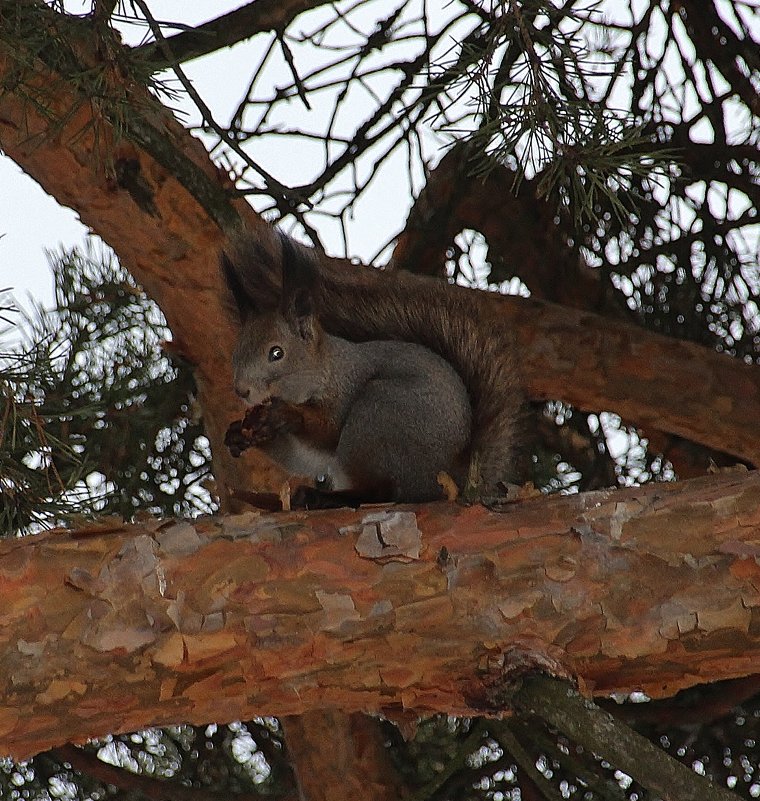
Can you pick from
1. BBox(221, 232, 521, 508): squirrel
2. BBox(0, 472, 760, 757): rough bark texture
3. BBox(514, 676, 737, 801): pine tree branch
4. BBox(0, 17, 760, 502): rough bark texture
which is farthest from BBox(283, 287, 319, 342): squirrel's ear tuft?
BBox(514, 676, 737, 801): pine tree branch

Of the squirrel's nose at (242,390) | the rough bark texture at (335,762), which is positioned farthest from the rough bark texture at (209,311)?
the rough bark texture at (335,762)

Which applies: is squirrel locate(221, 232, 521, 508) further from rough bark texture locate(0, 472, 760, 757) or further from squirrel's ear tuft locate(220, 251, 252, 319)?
rough bark texture locate(0, 472, 760, 757)

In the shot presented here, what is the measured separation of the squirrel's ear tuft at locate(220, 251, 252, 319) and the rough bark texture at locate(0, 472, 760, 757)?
42cm

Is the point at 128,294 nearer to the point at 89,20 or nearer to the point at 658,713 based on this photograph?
the point at 89,20

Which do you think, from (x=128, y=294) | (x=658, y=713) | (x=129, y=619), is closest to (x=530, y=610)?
(x=129, y=619)

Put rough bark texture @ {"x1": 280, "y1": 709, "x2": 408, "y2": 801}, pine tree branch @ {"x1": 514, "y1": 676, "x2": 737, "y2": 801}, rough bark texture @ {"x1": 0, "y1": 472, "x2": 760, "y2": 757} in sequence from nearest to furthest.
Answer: pine tree branch @ {"x1": 514, "y1": 676, "x2": 737, "y2": 801} < rough bark texture @ {"x1": 0, "y1": 472, "x2": 760, "y2": 757} < rough bark texture @ {"x1": 280, "y1": 709, "x2": 408, "y2": 801}

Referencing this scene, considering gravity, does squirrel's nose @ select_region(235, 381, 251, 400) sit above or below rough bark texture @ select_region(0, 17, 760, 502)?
below

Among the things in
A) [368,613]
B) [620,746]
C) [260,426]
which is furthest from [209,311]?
[620,746]

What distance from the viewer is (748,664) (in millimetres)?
1041

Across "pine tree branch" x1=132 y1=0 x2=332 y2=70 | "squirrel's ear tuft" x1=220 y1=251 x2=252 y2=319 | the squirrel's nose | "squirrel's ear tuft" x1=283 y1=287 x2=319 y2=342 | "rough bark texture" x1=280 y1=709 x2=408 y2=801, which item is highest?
"pine tree branch" x1=132 y1=0 x2=332 y2=70

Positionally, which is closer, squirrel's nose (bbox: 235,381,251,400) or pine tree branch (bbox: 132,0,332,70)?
squirrel's nose (bbox: 235,381,251,400)

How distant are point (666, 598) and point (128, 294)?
1.09 meters

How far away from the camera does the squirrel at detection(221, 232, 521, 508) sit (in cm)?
128

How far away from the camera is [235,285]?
1.40 meters
